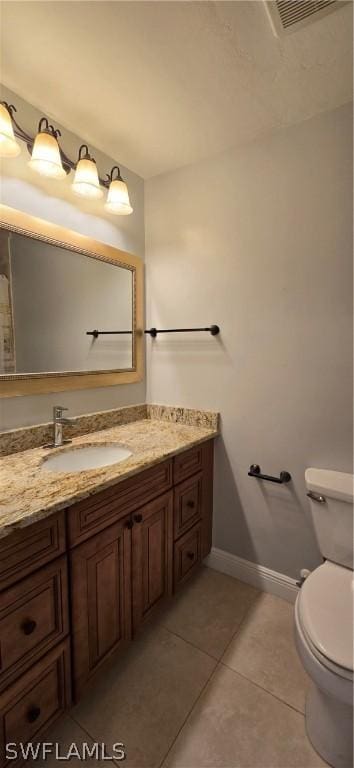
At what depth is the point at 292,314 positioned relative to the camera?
4.65 feet

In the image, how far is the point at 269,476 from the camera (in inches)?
60.4

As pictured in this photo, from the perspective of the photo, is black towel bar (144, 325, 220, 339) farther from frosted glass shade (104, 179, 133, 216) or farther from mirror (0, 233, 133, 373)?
frosted glass shade (104, 179, 133, 216)

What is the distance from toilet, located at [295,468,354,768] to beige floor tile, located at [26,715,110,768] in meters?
0.67

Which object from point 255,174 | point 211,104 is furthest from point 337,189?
point 211,104

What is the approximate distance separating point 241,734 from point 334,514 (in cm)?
78

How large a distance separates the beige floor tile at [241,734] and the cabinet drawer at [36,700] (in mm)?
383

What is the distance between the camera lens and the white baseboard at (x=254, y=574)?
1563 millimetres

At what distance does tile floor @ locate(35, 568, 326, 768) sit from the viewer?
3.22 feet

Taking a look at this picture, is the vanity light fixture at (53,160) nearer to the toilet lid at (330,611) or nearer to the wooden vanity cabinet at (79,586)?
the wooden vanity cabinet at (79,586)

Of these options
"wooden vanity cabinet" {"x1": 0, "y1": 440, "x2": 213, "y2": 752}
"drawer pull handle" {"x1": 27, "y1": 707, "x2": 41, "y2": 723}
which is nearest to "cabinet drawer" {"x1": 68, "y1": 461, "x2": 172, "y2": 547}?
"wooden vanity cabinet" {"x1": 0, "y1": 440, "x2": 213, "y2": 752}

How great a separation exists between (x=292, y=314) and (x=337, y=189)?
518mm

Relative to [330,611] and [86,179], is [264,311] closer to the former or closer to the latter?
[86,179]

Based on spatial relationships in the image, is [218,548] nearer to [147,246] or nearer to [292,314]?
[292,314]

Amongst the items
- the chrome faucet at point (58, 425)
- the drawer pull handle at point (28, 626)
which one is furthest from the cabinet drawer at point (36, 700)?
the chrome faucet at point (58, 425)
